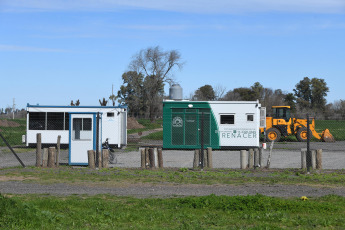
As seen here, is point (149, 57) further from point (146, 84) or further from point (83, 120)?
point (83, 120)

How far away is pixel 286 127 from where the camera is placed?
35.2 metres

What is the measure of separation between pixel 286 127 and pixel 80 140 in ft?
66.9

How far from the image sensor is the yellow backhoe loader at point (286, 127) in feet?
113

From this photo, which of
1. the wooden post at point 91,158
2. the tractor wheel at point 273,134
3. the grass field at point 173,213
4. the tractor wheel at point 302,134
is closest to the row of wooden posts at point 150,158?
the wooden post at point 91,158

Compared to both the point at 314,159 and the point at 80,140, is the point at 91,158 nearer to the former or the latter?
the point at 80,140

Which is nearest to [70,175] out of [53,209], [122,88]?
[53,209]

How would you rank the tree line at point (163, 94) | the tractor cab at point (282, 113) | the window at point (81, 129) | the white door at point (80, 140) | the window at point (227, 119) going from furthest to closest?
1. the tree line at point (163, 94)
2. the tractor cab at point (282, 113)
3. the window at point (227, 119)
4. the window at point (81, 129)
5. the white door at point (80, 140)

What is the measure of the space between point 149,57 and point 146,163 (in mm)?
61806

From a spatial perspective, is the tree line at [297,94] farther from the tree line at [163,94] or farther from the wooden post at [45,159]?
the wooden post at [45,159]

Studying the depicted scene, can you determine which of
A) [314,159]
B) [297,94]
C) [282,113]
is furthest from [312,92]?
[314,159]

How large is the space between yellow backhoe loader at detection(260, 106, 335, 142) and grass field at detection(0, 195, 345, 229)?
2390cm

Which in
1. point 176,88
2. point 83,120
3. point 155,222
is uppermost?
point 176,88

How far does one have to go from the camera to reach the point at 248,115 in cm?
2656

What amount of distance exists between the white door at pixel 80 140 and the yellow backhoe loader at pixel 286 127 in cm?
1864
